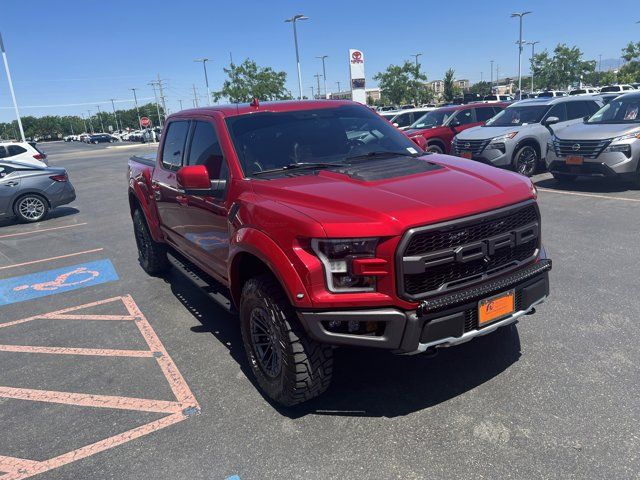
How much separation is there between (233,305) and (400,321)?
1.62 m

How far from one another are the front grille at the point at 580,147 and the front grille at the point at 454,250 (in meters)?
7.36

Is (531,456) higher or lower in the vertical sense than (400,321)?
lower

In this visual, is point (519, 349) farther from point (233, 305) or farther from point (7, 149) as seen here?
point (7, 149)

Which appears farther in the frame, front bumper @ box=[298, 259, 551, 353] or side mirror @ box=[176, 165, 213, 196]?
side mirror @ box=[176, 165, 213, 196]

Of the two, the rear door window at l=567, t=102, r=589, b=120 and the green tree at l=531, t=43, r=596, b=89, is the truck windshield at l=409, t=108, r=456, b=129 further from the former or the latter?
the green tree at l=531, t=43, r=596, b=89

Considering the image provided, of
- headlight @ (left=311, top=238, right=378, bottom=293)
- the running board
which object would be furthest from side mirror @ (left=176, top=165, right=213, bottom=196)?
headlight @ (left=311, top=238, right=378, bottom=293)

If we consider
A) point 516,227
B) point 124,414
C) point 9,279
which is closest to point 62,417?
point 124,414

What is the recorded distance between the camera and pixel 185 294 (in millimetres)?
5773

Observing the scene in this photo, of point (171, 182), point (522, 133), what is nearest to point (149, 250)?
point (171, 182)

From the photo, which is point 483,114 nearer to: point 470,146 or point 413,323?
point 470,146

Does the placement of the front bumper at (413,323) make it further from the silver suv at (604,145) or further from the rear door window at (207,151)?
the silver suv at (604,145)

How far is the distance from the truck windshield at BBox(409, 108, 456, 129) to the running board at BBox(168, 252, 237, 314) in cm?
1160

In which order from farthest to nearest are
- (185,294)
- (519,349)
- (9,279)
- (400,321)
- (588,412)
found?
1. (9,279)
2. (185,294)
3. (519,349)
4. (588,412)
5. (400,321)

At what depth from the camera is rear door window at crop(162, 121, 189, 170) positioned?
477 centimetres
